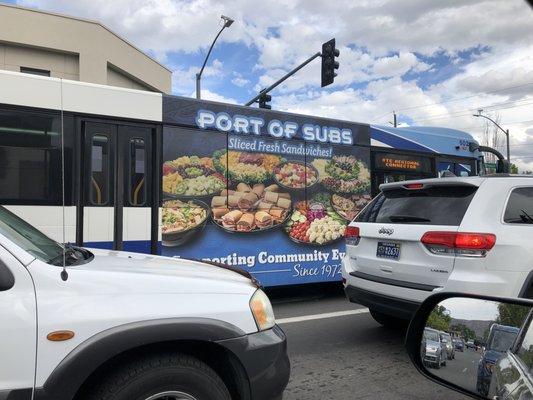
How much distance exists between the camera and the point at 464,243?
466cm

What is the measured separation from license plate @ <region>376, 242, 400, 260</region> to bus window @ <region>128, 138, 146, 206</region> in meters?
2.99

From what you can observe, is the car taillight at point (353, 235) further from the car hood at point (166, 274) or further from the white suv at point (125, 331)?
the white suv at point (125, 331)

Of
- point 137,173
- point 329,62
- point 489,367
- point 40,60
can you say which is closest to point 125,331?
point 489,367

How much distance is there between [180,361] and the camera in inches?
104

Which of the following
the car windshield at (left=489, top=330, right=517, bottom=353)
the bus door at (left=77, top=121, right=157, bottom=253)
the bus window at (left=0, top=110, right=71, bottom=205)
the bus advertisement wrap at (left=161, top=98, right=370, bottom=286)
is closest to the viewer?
the car windshield at (left=489, top=330, right=517, bottom=353)

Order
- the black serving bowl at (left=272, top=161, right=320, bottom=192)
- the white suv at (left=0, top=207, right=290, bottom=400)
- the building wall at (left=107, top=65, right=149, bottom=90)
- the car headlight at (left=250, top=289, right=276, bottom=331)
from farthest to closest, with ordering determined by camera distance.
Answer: the building wall at (left=107, top=65, right=149, bottom=90) → the black serving bowl at (left=272, top=161, right=320, bottom=192) → the car headlight at (left=250, top=289, right=276, bottom=331) → the white suv at (left=0, top=207, right=290, bottom=400)

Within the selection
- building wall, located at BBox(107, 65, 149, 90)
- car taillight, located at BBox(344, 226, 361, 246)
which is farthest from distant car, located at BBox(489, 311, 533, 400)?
building wall, located at BBox(107, 65, 149, 90)

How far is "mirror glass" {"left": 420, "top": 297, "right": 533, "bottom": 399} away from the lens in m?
1.56

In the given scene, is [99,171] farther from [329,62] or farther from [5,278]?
[329,62]

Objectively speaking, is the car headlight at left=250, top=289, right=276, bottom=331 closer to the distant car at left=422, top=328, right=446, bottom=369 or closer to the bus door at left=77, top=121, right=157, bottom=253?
the distant car at left=422, top=328, right=446, bottom=369

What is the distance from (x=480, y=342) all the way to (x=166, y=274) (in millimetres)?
1685

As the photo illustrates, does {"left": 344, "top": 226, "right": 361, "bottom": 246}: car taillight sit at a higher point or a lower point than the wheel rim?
higher

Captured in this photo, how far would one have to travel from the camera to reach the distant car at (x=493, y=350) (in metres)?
1.65

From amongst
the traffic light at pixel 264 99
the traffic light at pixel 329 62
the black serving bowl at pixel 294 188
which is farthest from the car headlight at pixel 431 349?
the traffic light at pixel 264 99
